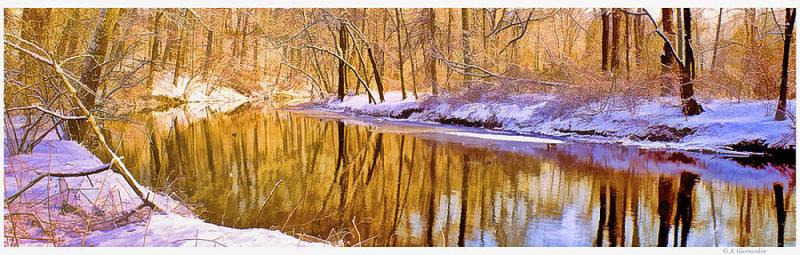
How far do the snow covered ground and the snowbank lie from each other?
2443 mm

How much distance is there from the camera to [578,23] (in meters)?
7.77

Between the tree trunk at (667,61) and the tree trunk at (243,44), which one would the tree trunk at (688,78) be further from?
the tree trunk at (243,44)

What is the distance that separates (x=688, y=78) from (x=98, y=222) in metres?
7.50

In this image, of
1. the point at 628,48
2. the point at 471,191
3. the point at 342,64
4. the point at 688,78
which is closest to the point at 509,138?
the point at 628,48

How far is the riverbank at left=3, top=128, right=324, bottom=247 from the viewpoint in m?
4.12

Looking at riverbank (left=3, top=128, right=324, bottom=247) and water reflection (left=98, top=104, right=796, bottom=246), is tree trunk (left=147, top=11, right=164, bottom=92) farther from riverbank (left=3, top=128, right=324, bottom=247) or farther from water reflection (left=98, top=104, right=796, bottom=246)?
riverbank (left=3, top=128, right=324, bottom=247)

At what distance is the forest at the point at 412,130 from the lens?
465 centimetres

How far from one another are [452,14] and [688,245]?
3954 mm

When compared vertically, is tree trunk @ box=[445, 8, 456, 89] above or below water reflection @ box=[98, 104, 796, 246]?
above

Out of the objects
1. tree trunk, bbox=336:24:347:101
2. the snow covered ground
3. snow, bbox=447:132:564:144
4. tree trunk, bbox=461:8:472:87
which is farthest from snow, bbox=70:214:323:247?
tree trunk, bbox=336:24:347:101

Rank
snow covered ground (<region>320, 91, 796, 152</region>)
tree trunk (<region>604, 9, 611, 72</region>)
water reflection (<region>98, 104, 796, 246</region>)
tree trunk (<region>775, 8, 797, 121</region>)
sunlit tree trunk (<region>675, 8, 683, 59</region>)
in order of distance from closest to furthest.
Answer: water reflection (<region>98, 104, 796, 246</region>)
tree trunk (<region>775, 8, 797, 121</region>)
snow covered ground (<region>320, 91, 796, 152</region>)
sunlit tree trunk (<region>675, 8, 683, 59</region>)
tree trunk (<region>604, 9, 611, 72</region>)

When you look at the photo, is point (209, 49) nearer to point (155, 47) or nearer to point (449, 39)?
point (155, 47)

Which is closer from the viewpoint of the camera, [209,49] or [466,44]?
[209,49]

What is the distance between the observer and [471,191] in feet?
18.6
